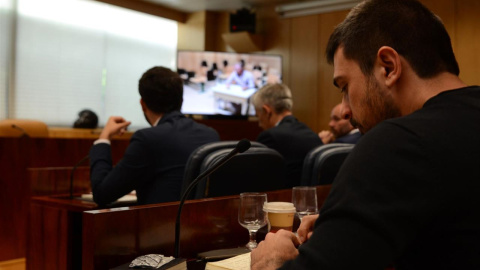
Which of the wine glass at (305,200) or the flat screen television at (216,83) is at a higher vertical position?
the flat screen television at (216,83)

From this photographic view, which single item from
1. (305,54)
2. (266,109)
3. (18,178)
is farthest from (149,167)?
(305,54)

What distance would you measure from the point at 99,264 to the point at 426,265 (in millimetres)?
779

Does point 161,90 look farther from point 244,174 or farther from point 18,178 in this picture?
point 18,178

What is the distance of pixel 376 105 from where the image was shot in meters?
0.91

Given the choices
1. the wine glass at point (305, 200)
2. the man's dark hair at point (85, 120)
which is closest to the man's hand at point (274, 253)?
the wine glass at point (305, 200)

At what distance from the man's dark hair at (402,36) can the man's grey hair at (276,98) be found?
2.30 meters

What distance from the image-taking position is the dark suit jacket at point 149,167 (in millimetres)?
1969

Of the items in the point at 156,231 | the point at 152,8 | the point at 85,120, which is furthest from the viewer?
the point at 152,8

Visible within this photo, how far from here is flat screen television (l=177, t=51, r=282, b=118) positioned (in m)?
5.52

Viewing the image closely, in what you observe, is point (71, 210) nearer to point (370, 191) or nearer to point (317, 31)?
point (370, 191)

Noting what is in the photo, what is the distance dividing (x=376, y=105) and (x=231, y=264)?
539 mm

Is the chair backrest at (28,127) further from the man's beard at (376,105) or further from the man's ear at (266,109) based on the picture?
the man's beard at (376,105)

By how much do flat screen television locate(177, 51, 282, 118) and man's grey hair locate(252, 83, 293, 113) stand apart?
7.25 ft

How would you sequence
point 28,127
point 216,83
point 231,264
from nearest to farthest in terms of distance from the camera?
point 231,264, point 28,127, point 216,83
